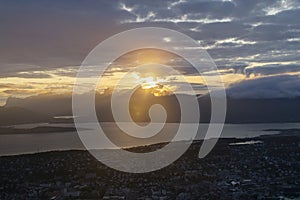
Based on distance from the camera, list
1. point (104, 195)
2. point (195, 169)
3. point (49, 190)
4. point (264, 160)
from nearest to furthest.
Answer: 1. point (104, 195)
2. point (49, 190)
3. point (195, 169)
4. point (264, 160)

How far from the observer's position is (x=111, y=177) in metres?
29.2

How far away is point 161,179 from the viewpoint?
28.7m

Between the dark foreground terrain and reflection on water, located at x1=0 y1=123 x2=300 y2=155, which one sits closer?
the dark foreground terrain

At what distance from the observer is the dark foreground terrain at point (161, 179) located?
2419cm

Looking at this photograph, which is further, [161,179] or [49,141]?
[49,141]

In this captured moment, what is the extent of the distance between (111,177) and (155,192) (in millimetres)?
5677

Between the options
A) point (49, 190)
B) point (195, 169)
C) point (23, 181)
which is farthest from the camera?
point (195, 169)

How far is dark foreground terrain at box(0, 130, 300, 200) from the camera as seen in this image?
24.2 m

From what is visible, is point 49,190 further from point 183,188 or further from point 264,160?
point 264,160

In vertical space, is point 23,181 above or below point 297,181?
above

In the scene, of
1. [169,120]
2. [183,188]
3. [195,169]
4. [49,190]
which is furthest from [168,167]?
[169,120]

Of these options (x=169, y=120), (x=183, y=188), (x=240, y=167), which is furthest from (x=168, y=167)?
(x=169, y=120)

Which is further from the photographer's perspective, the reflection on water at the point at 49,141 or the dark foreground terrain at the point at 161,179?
the reflection on water at the point at 49,141

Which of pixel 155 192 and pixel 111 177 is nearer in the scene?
pixel 155 192
